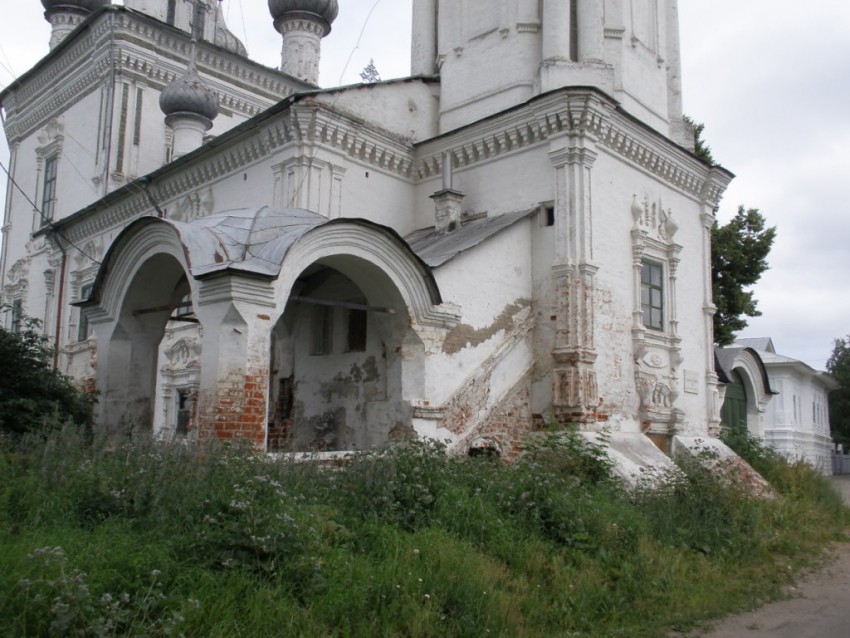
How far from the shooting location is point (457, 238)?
11562 mm

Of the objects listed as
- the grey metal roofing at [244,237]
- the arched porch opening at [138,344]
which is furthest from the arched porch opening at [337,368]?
the arched porch opening at [138,344]

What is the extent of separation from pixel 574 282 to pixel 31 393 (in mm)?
6816

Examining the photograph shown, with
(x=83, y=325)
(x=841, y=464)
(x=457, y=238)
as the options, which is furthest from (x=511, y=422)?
(x=841, y=464)

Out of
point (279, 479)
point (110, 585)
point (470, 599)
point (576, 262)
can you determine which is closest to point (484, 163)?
point (576, 262)

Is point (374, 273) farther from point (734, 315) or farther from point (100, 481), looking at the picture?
point (734, 315)

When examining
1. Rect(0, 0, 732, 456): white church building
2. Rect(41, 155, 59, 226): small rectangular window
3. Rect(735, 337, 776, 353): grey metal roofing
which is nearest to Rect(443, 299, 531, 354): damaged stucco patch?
Rect(0, 0, 732, 456): white church building

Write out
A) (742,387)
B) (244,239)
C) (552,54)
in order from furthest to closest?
(742,387), (552,54), (244,239)

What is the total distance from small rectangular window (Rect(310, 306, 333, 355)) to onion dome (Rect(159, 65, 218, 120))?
23.4ft

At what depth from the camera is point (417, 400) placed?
31.2 ft

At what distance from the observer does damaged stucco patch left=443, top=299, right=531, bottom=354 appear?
1019 cm

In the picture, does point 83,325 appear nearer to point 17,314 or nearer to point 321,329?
point 17,314

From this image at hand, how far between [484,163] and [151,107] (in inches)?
393

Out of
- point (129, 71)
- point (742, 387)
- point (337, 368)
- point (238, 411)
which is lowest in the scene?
point (238, 411)

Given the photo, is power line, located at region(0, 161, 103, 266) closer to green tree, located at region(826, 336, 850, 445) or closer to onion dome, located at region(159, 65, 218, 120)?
onion dome, located at region(159, 65, 218, 120)
